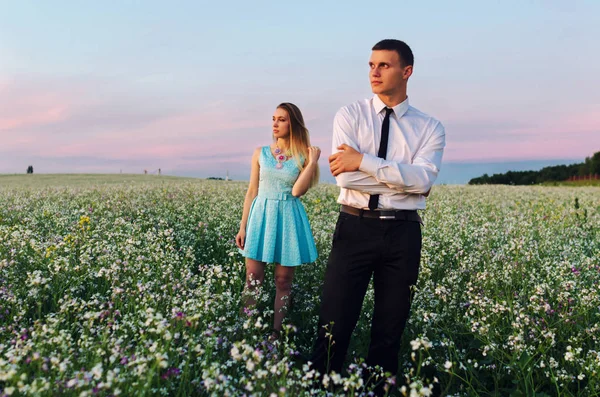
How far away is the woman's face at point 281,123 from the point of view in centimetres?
566

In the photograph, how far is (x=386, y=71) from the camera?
4.09 meters

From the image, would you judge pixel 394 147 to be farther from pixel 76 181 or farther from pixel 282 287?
pixel 76 181

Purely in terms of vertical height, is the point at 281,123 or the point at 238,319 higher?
the point at 281,123

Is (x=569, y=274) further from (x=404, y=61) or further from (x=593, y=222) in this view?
(x=593, y=222)

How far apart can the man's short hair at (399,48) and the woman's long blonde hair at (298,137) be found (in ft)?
5.49

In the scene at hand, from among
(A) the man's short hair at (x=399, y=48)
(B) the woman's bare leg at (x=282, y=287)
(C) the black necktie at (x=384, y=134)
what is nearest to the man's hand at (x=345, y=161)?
(C) the black necktie at (x=384, y=134)

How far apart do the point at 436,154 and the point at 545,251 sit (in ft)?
16.9

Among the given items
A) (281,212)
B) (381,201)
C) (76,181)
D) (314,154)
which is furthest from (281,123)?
(76,181)

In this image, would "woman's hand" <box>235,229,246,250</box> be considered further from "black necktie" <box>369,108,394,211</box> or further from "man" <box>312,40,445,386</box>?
"black necktie" <box>369,108,394,211</box>

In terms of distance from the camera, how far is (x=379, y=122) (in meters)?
4.31

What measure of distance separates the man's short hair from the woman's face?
5.64 feet

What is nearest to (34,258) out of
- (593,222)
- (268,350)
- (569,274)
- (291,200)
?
(291,200)

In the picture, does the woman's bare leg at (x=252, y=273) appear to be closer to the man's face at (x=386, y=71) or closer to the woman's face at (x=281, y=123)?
the woman's face at (x=281, y=123)

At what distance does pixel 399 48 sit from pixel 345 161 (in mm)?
1072
